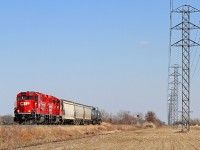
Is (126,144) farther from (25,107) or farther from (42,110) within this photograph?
(42,110)

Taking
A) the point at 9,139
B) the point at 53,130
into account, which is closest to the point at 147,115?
the point at 53,130

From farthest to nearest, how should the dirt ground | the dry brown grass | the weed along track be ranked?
the dry brown grass → the weed along track → the dirt ground

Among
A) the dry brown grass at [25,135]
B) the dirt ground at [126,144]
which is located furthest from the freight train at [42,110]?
the dirt ground at [126,144]

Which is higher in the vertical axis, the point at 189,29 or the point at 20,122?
the point at 189,29

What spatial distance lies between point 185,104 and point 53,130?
63.7 ft

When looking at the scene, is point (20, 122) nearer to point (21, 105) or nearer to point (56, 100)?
point (21, 105)

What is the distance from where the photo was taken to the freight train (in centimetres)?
4884

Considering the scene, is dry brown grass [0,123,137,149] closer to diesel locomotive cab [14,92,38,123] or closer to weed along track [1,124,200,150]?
weed along track [1,124,200,150]

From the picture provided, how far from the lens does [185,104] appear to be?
55062 millimetres

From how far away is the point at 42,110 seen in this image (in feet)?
171

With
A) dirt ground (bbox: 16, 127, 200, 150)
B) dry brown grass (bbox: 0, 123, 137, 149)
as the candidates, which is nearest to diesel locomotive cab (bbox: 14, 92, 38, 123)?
dry brown grass (bbox: 0, 123, 137, 149)

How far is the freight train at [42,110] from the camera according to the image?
48.8 m

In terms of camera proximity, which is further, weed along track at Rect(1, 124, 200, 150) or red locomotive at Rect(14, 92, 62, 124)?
red locomotive at Rect(14, 92, 62, 124)

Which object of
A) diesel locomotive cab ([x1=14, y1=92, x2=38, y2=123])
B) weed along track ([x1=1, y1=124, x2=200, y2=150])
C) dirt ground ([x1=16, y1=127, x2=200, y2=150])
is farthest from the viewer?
diesel locomotive cab ([x1=14, y1=92, x2=38, y2=123])
